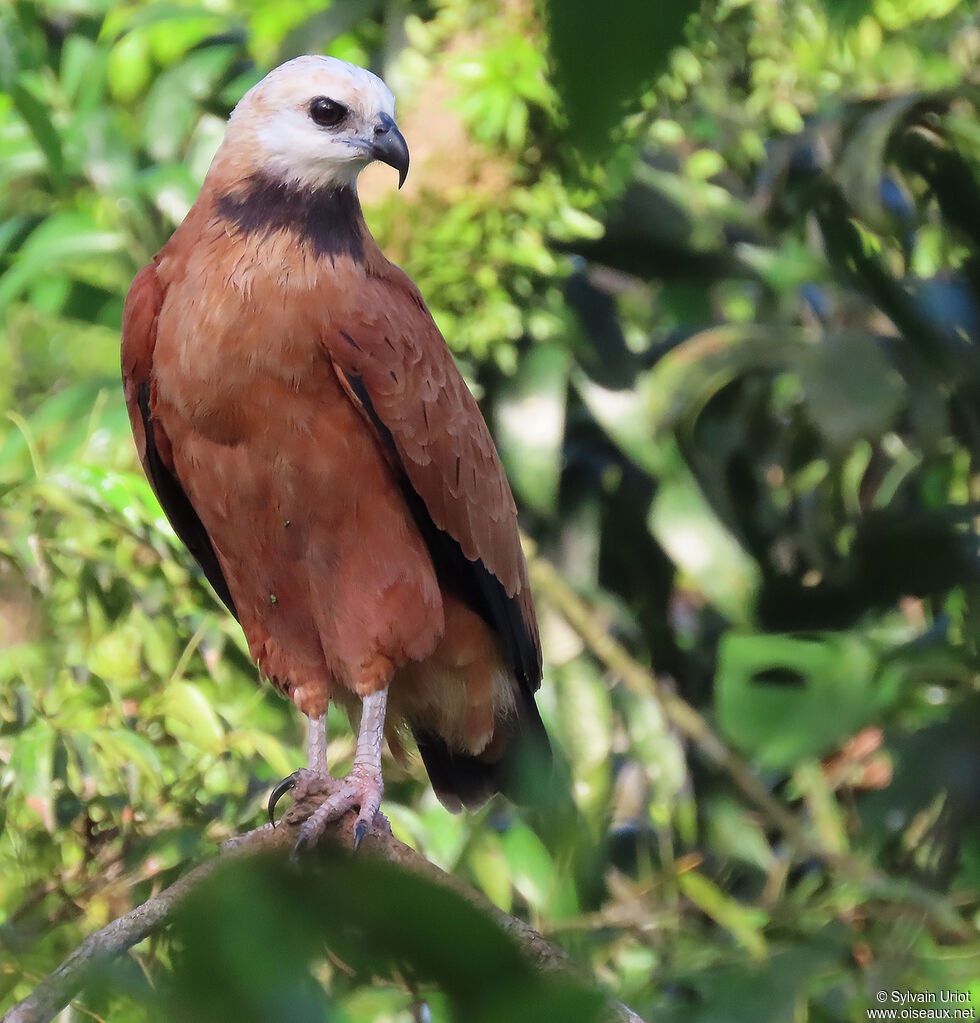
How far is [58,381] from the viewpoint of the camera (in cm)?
524

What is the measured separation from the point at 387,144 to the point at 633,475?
2331 millimetres

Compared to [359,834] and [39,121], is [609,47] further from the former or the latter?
[39,121]

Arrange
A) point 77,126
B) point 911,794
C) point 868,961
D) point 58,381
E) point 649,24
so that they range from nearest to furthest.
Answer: point 649,24
point 911,794
point 868,961
point 77,126
point 58,381

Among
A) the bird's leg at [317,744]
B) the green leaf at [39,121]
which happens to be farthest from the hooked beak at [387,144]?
the bird's leg at [317,744]

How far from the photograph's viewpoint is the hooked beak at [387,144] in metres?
2.23

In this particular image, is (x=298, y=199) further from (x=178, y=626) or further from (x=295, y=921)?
(x=295, y=921)

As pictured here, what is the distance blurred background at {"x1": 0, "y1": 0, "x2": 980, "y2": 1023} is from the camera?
2.71 metres

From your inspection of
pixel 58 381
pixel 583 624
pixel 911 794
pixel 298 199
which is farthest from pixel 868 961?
pixel 58 381

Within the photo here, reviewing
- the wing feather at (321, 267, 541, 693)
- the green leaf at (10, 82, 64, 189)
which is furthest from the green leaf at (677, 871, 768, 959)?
the green leaf at (10, 82, 64, 189)

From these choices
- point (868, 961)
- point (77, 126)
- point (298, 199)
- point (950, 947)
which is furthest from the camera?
point (77, 126)

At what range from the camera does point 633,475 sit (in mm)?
4391

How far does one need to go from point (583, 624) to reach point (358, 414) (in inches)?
66.5

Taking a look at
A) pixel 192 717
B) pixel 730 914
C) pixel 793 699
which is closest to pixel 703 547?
pixel 730 914

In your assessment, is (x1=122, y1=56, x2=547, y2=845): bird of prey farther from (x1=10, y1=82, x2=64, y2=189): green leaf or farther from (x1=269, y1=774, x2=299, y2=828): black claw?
(x1=10, y1=82, x2=64, y2=189): green leaf
